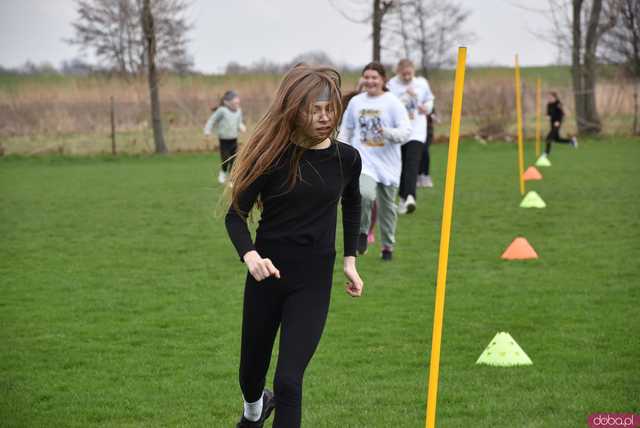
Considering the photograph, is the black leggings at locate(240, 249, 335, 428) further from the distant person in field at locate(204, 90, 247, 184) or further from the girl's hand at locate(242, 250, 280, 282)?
the distant person in field at locate(204, 90, 247, 184)

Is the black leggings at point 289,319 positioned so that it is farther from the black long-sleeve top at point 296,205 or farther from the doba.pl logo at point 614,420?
the doba.pl logo at point 614,420

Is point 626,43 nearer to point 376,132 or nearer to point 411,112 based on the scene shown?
point 411,112

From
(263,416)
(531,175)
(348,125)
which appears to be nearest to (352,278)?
(263,416)

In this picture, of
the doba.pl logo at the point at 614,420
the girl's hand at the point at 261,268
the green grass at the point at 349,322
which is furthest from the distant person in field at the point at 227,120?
the girl's hand at the point at 261,268

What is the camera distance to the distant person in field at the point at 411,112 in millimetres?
13336

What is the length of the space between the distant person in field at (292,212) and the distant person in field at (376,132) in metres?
5.64

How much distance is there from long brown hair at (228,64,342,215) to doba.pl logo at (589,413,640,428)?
2299 mm

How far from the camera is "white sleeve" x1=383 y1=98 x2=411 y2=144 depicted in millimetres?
10016

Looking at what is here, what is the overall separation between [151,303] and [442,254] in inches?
205

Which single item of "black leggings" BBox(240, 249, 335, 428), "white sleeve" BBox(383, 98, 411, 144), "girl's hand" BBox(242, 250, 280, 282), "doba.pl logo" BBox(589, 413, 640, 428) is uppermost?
"white sleeve" BBox(383, 98, 411, 144)

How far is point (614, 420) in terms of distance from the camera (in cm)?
536

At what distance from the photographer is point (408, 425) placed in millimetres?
5383

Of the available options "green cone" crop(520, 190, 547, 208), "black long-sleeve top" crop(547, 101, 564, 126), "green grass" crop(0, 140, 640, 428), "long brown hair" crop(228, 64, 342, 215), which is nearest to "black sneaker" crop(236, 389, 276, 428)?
"green grass" crop(0, 140, 640, 428)

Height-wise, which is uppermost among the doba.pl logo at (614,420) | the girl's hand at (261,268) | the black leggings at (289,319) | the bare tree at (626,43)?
the bare tree at (626,43)
